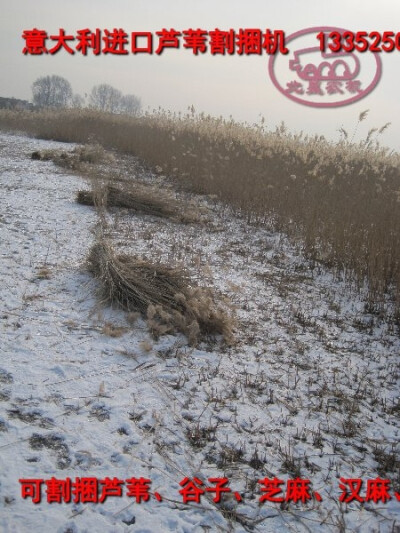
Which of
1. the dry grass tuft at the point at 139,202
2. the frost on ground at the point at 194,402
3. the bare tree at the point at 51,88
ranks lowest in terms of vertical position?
the frost on ground at the point at 194,402

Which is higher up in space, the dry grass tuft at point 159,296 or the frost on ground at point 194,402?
the dry grass tuft at point 159,296

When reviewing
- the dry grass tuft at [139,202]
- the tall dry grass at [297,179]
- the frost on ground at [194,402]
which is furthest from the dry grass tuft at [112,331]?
the dry grass tuft at [139,202]

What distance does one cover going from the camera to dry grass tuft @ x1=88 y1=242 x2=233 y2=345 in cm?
288

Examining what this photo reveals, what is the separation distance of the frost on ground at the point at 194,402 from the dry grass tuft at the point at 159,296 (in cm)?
12

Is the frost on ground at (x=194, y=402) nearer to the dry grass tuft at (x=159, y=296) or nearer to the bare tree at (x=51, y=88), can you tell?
the dry grass tuft at (x=159, y=296)

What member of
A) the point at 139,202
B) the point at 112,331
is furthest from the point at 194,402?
the point at 139,202

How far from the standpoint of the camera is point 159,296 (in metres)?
3.16

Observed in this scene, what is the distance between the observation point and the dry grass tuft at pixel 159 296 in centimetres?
288

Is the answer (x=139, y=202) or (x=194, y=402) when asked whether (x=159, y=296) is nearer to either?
(x=194, y=402)

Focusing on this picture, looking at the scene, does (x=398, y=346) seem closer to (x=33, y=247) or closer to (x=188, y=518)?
(x=188, y=518)

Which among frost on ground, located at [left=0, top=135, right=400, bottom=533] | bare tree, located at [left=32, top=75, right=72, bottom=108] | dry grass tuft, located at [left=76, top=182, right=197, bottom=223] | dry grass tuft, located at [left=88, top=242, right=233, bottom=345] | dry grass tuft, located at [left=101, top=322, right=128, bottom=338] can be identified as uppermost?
bare tree, located at [left=32, top=75, right=72, bottom=108]

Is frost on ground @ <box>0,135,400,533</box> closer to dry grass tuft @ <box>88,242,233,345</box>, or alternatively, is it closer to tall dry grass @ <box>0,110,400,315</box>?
dry grass tuft @ <box>88,242,233,345</box>

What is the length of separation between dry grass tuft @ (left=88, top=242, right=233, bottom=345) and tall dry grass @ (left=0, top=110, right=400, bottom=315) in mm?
1643

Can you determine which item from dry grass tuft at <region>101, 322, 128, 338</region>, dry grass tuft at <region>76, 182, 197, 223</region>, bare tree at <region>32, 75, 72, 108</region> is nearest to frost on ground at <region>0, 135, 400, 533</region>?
dry grass tuft at <region>101, 322, 128, 338</region>
